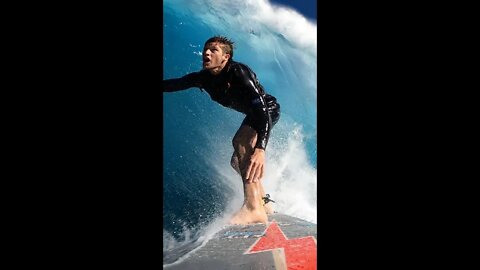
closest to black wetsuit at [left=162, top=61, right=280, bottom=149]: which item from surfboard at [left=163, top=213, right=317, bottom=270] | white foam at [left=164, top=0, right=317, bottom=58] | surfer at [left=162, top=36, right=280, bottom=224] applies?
surfer at [left=162, top=36, right=280, bottom=224]

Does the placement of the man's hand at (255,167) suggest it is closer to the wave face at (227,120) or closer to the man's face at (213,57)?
the wave face at (227,120)

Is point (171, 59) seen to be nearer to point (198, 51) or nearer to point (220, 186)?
point (198, 51)

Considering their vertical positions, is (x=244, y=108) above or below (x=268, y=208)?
above

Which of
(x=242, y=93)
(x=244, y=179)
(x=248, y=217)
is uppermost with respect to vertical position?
(x=242, y=93)

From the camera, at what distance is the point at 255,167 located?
2545 mm

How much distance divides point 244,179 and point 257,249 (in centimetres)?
37

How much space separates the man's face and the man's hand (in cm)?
49

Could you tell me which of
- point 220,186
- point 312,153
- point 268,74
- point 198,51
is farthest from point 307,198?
point 198,51

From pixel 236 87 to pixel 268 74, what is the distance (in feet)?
0.64

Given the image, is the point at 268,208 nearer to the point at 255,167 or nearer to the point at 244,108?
the point at 255,167

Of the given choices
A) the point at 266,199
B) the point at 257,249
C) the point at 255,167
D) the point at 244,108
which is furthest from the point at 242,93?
the point at 257,249

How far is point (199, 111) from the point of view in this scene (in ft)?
8.07

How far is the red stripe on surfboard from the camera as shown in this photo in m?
2.49

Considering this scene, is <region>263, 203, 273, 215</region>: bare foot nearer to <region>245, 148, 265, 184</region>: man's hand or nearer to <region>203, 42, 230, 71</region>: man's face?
<region>245, 148, 265, 184</region>: man's hand
